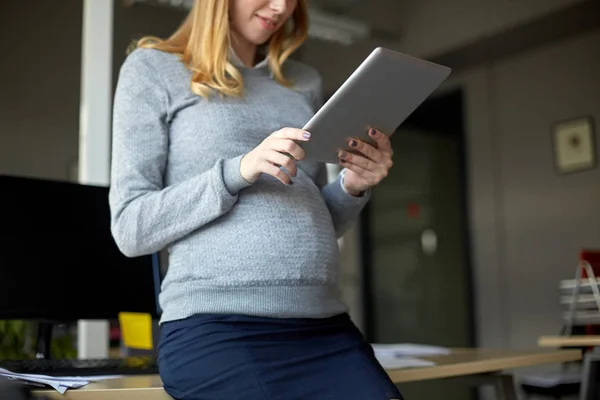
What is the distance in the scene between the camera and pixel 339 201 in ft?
4.07

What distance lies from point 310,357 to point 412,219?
13.1 ft

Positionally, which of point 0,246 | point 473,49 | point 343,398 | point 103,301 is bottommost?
point 343,398

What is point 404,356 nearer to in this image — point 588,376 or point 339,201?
point 339,201

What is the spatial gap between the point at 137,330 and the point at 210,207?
0.78m

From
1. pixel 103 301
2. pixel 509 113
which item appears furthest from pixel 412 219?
pixel 103 301

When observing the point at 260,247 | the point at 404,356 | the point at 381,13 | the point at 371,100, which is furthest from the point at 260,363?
the point at 381,13

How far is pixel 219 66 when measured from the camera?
1153mm

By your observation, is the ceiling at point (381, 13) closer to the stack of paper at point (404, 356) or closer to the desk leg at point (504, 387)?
the stack of paper at point (404, 356)

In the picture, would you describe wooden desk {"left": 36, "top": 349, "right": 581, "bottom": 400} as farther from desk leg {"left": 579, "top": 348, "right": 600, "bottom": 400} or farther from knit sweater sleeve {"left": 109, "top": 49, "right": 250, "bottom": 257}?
A: desk leg {"left": 579, "top": 348, "right": 600, "bottom": 400}

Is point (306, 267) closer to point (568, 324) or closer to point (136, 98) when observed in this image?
point (136, 98)

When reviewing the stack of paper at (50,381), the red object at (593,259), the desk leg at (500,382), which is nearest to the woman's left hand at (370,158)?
the stack of paper at (50,381)

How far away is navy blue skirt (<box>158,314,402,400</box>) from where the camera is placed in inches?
37.5

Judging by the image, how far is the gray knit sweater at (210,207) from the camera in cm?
102

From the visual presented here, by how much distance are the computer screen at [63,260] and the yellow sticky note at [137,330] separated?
2.0 inches
